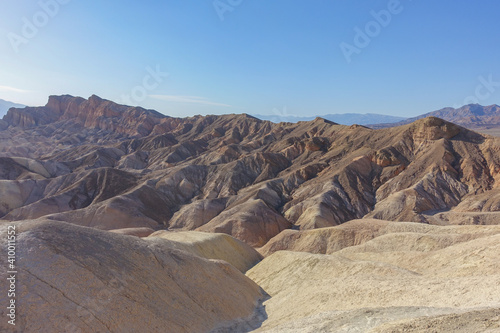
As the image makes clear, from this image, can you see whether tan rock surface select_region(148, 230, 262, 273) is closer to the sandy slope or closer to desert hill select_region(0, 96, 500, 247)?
the sandy slope

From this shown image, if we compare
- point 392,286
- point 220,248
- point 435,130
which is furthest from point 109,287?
point 435,130

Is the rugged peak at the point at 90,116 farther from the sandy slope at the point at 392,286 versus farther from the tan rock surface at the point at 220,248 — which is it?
the sandy slope at the point at 392,286

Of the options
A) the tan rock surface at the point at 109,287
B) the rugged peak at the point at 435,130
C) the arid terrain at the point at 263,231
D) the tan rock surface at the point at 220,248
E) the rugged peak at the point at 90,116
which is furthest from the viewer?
the rugged peak at the point at 90,116

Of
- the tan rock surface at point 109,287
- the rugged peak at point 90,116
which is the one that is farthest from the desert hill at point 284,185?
the rugged peak at point 90,116

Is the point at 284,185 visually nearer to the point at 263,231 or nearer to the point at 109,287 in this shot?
the point at 263,231

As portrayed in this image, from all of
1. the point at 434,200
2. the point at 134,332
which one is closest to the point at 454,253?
the point at 134,332

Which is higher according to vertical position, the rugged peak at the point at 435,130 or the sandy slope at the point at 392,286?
the rugged peak at the point at 435,130
